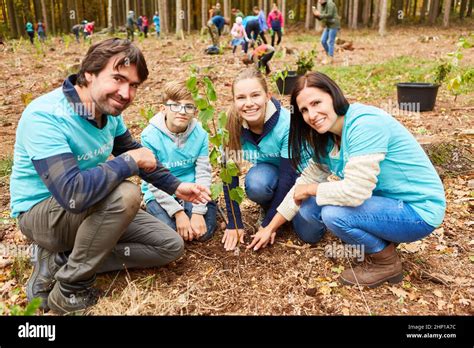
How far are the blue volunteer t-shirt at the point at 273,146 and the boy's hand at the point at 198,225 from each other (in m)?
0.51

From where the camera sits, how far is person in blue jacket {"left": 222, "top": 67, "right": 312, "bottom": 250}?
243 centimetres

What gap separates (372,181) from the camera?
190 centimetres

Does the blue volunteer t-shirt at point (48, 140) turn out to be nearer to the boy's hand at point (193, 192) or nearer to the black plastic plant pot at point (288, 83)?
the boy's hand at point (193, 192)

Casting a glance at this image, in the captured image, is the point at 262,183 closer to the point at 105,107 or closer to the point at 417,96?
the point at 105,107

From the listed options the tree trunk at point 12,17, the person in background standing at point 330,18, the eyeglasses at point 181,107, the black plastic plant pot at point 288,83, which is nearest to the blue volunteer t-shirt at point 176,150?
the eyeglasses at point 181,107

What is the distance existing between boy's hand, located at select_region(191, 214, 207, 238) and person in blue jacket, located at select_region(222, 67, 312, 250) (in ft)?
0.49

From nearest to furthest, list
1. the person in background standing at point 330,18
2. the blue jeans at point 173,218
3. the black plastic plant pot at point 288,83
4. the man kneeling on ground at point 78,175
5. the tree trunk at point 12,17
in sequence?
the man kneeling on ground at point 78,175 < the blue jeans at point 173,218 < the black plastic plant pot at point 288,83 < the person in background standing at point 330,18 < the tree trunk at point 12,17

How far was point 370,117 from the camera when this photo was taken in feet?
6.19

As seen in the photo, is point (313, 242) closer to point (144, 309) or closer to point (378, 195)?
point (378, 195)

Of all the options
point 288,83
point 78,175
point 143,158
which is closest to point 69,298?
point 78,175

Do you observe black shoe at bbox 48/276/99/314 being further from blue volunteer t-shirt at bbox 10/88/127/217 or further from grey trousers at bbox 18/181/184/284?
blue volunteer t-shirt at bbox 10/88/127/217

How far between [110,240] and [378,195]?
4.44 ft

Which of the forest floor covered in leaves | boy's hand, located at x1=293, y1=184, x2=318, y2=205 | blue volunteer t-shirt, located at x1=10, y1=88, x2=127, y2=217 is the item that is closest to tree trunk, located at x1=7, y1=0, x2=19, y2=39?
the forest floor covered in leaves

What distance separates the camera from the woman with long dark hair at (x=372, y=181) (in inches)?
74.1
